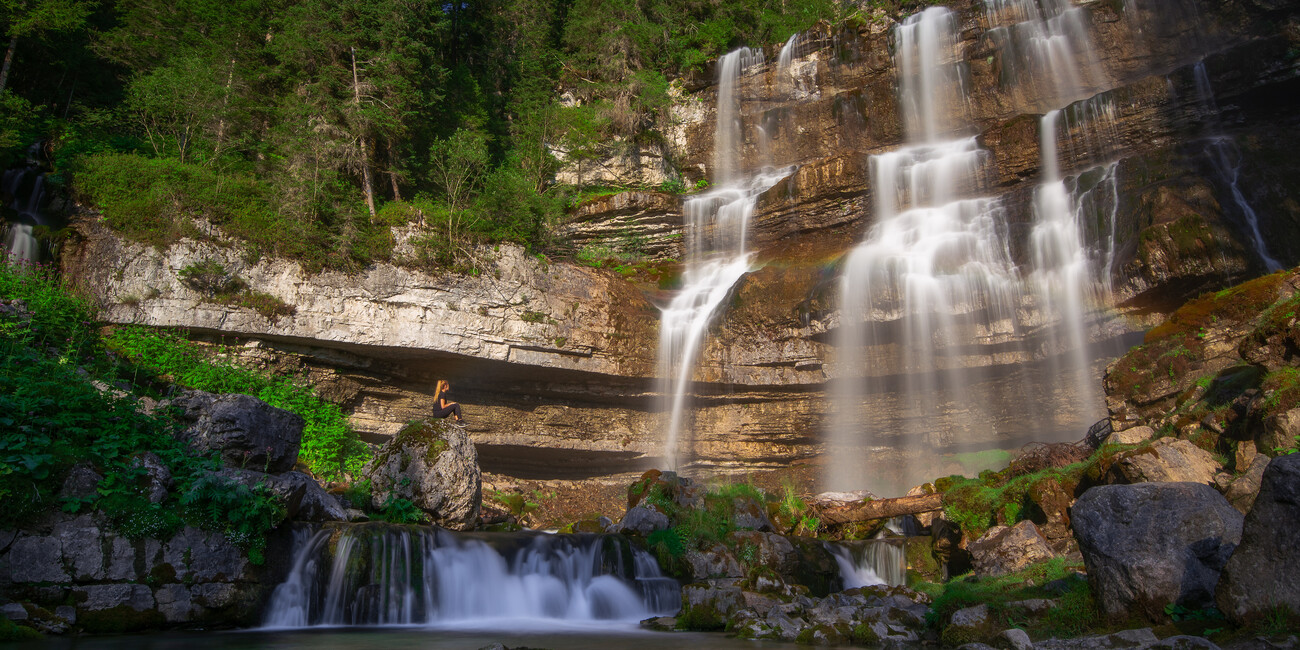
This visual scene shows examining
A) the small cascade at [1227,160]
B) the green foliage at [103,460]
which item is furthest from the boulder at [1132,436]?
the green foliage at [103,460]

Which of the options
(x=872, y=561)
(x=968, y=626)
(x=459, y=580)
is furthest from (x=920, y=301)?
(x=459, y=580)

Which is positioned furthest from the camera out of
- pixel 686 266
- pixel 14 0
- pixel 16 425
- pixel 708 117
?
pixel 708 117

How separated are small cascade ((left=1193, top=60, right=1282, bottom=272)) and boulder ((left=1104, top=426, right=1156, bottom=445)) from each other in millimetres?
6046

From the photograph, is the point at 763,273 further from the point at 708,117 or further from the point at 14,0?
the point at 14,0

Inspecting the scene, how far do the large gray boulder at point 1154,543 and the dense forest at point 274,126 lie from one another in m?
14.8

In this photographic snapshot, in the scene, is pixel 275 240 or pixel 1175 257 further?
pixel 275 240

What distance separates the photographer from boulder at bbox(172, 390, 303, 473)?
899 cm

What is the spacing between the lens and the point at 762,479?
19922 millimetres

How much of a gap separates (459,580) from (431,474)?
2.29 metres

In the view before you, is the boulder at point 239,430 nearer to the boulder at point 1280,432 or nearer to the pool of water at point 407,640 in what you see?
the pool of water at point 407,640

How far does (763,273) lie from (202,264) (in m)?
14.3

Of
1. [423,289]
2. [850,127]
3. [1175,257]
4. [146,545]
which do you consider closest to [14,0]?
[423,289]

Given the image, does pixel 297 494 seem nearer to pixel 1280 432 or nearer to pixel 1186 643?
pixel 1186 643

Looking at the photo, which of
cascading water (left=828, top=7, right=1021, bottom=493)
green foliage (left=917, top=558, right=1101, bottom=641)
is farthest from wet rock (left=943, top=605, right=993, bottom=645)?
cascading water (left=828, top=7, right=1021, bottom=493)
